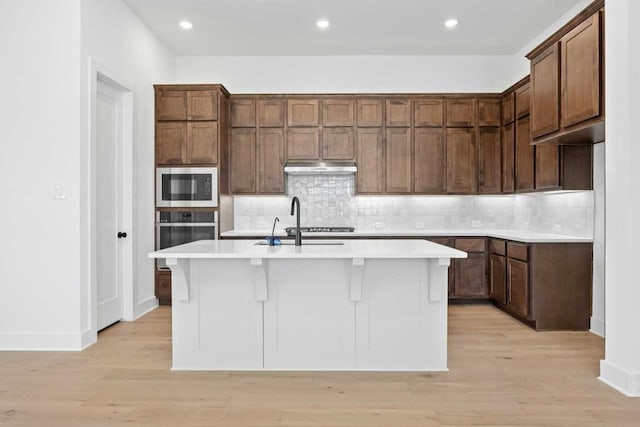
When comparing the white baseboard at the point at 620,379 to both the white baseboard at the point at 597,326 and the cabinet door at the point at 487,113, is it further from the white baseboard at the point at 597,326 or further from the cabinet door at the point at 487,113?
the cabinet door at the point at 487,113

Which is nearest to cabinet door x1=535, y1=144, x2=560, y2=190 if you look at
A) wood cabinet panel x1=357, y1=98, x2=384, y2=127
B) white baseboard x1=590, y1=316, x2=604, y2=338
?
white baseboard x1=590, y1=316, x2=604, y2=338

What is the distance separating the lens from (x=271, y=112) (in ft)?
19.1

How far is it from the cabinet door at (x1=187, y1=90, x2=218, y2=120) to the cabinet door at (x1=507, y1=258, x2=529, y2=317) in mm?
3860

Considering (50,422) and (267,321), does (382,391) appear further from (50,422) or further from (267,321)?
(50,422)

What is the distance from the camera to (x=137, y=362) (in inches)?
136

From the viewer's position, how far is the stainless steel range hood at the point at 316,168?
5715 millimetres

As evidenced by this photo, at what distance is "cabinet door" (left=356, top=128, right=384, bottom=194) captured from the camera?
5.83m

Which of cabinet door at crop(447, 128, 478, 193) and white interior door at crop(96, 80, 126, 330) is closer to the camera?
white interior door at crop(96, 80, 126, 330)

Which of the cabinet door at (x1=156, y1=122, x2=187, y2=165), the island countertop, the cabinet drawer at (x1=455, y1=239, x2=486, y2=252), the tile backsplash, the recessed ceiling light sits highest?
the recessed ceiling light

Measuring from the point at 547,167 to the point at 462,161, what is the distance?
1356mm

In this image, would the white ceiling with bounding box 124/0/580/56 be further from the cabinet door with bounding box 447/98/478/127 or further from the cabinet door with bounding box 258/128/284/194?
the cabinet door with bounding box 258/128/284/194

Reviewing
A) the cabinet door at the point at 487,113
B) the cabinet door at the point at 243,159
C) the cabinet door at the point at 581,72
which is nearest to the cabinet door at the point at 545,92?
the cabinet door at the point at 581,72

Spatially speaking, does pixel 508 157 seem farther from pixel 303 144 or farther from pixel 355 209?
pixel 303 144

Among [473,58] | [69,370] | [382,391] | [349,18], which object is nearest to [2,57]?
[69,370]
